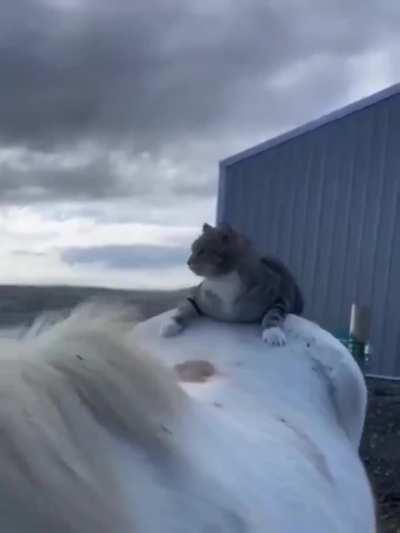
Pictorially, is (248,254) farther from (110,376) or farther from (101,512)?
(101,512)

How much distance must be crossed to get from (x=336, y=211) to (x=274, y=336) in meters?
7.47

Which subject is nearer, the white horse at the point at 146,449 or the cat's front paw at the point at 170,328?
the white horse at the point at 146,449

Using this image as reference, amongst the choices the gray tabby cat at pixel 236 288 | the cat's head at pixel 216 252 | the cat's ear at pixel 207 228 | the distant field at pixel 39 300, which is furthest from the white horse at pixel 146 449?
the cat's ear at pixel 207 228

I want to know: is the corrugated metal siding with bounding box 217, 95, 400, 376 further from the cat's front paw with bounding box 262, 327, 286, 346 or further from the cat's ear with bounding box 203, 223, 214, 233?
the cat's front paw with bounding box 262, 327, 286, 346

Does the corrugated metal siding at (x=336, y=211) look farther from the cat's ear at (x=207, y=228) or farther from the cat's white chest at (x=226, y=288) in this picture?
the cat's white chest at (x=226, y=288)

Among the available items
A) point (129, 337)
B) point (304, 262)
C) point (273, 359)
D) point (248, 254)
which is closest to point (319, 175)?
point (304, 262)

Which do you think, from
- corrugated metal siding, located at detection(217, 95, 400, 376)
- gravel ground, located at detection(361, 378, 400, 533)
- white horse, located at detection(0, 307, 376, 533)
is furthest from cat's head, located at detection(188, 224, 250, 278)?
corrugated metal siding, located at detection(217, 95, 400, 376)

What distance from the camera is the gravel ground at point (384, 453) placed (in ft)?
15.1

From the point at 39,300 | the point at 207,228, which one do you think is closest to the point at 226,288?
the point at 207,228

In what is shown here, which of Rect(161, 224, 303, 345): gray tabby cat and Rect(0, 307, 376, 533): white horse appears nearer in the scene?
Rect(0, 307, 376, 533): white horse

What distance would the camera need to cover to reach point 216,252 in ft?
11.9

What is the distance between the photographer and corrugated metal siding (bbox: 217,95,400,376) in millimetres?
9531

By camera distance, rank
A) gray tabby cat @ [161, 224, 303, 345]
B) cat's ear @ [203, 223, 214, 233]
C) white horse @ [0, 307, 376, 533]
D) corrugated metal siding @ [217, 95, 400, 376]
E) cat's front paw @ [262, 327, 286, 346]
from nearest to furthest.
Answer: white horse @ [0, 307, 376, 533], cat's front paw @ [262, 327, 286, 346], gray tabby cat @ [161, 224, 303, 345], cat's ear @ [203, 223, 214, 233], corrugated metal siding @ [217, 95, 400, 376]

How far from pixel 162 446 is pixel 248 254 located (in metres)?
2.54
